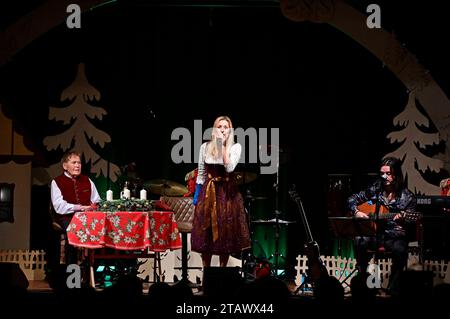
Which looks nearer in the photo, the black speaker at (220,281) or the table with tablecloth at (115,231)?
the black speaker at (220,281)

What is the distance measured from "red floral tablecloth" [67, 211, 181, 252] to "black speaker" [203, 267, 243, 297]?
267 cm

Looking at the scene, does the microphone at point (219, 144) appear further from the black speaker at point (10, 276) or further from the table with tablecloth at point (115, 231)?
the black speaker at point (10, 276)

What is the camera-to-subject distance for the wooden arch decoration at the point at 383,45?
9.78 meters

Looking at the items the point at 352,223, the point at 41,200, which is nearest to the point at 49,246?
the point at 41,200

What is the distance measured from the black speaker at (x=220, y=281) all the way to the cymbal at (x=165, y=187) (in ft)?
11.5

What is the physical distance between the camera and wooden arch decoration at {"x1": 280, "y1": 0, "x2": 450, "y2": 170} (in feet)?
32.1

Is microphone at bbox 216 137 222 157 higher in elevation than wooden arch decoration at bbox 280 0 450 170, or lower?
lower

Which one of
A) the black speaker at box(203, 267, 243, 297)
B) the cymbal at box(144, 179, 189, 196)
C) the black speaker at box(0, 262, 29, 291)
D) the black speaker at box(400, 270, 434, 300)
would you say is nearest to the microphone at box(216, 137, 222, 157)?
the cymbal at box(144, 179, 189, 196)

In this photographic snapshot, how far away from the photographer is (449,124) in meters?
9.68

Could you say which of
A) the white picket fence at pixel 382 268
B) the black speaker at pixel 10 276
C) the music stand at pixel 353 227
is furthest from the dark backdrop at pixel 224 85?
the black speaker at pixel 10 276

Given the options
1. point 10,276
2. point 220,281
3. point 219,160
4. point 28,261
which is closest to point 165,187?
point 219,160

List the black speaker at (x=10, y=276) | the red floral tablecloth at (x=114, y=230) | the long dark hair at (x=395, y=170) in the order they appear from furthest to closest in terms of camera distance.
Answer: the long dark hair at (x=395, y=170) → the red floral tablecloth at (x=114, y=230) → the black speaker at (x=10, y=276)

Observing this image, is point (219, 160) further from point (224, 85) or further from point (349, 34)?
point (349, 34)

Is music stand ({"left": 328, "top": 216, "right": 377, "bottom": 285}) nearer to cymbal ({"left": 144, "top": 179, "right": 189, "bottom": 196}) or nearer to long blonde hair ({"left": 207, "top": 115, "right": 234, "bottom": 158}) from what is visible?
long blonde hair ({"left": 207, "top": 115, "right": 234, "bottom": 158})
